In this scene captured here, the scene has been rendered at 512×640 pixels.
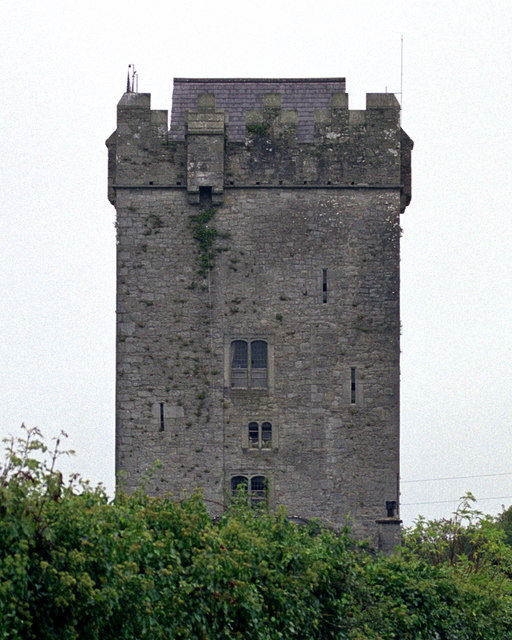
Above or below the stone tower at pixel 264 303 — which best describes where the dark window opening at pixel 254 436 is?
below

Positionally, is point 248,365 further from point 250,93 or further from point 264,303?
point 250,93

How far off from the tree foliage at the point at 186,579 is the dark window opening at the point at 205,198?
13.5 m

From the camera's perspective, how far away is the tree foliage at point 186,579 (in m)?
13.0

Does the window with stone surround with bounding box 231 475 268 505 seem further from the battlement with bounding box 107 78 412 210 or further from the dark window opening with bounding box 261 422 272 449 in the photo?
the battlement with bounding box 107 78 412 210

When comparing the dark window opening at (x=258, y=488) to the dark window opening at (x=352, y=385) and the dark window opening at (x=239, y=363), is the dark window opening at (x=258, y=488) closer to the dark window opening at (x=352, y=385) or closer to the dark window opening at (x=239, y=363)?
the dark window opening at (x=239, y=363)

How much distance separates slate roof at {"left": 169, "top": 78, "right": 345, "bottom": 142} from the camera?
Answer: 116 ft

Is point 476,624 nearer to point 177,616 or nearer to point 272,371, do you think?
point 177,616

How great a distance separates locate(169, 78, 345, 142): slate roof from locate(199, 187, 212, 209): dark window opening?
84.5 inches

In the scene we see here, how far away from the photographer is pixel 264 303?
33.7 meters

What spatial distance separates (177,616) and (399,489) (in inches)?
742

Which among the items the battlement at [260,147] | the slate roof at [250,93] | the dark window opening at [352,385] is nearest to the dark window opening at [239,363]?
the dark window opening at [352,385]

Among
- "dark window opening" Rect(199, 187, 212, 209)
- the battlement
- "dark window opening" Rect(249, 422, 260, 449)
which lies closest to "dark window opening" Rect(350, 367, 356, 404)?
"dark window opening" Rect(249, 422, 260, 449)

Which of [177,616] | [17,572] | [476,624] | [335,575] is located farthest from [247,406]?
[17,572]

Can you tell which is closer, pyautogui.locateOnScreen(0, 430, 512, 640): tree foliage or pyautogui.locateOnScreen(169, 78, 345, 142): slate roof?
pyautogui.locateOnScreen(0, 430, 512, 640): tree foliage
